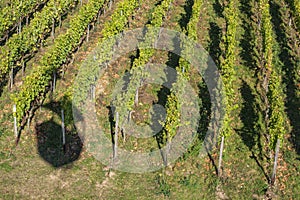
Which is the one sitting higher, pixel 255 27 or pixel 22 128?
pixel 255 27

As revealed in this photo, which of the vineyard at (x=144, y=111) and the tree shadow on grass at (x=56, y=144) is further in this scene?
the tree shadow on grass at (x=56, y=144)

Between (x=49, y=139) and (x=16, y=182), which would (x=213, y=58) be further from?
(x=16, y=182)

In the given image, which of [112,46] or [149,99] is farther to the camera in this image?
[112,46]

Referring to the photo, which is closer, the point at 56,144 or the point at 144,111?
the point at 56,144

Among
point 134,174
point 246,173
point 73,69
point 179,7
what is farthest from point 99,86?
point 179,7

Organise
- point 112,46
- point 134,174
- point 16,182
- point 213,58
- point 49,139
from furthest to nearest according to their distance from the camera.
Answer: point 213,58
point 112,46
point 49,139
point 134,174
point 16,182

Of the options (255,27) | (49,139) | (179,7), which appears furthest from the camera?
(179,7)

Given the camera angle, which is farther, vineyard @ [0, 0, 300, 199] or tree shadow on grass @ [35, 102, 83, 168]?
tree shadow on grass @ [35, 102, 83, 168]

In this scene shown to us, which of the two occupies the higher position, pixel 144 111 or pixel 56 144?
pixel 144 111
